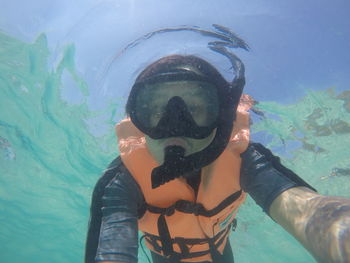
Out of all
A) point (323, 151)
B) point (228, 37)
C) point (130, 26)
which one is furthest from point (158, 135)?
point (323, 151)

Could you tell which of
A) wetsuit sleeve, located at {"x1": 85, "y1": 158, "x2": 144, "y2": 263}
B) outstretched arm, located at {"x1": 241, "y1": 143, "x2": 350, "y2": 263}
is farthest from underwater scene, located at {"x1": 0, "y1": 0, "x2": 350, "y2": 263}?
wetsuit sleeve, located at {"x1": 85, "y1": 158, "x2": 144, "y2": 263}

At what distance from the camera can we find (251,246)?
20.0 meters

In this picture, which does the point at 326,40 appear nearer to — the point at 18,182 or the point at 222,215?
the point at 222,215

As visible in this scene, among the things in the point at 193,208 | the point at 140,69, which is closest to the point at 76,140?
the point at 140,69

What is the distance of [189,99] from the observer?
11.5ft

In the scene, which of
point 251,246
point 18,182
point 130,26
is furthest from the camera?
point 251,246

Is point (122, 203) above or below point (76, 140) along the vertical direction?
below

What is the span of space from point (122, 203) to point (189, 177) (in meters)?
1.27

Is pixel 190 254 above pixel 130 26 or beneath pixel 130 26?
beneath

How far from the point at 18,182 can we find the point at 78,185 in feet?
16.1

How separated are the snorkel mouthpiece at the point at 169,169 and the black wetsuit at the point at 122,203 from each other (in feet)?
1.48

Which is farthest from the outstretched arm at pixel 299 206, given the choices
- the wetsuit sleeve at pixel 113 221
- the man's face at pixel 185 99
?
the wetsuit sleeve at pixel 113 221

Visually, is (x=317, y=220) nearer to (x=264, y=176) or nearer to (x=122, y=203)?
(x=264, y=176)

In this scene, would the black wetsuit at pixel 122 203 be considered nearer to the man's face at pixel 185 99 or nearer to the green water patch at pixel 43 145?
the man's face at pixel 185 99
